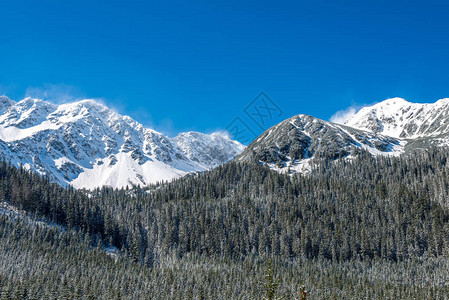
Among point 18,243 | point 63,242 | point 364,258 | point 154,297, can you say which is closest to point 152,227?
point 63,242

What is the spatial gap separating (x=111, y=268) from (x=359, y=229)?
125 metres

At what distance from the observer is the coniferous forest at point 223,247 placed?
10494 centimetres

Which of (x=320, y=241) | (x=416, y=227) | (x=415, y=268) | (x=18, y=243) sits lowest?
(x=18, y=243)

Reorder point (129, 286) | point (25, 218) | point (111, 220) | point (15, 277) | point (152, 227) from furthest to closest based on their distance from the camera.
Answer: point (152, 227) → point (111, 220) → point (25, 218) → point (129, 286) → point (15, 277)

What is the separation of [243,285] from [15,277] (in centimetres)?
7361

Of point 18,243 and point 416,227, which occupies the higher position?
point 416,227

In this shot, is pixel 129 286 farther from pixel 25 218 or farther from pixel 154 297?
pixel 25 218

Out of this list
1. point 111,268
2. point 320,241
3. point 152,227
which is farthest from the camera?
point 152,227

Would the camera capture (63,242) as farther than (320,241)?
No

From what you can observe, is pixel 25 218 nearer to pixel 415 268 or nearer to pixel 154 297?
pixel 154 297

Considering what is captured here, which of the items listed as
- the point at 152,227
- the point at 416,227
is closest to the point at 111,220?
the point at 152,227

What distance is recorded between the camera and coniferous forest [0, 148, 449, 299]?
104938mm

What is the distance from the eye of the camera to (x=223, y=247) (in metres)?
160

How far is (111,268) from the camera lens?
390ft
